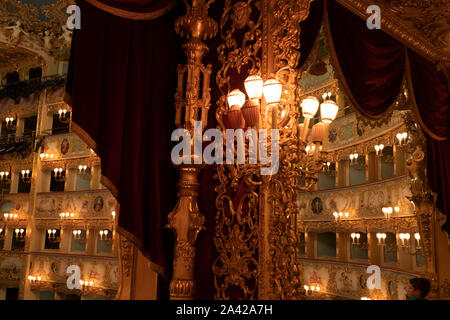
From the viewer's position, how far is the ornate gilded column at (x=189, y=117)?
291 centimetres

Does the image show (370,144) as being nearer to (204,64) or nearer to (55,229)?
(204,64)

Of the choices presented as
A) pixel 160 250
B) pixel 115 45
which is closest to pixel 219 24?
pixel 115 45

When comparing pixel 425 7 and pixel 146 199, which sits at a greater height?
pixel 425 7

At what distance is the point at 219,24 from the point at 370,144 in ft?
23.4

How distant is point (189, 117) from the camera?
3145mm

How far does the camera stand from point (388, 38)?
17.5ft

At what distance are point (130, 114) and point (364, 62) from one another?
2908mm

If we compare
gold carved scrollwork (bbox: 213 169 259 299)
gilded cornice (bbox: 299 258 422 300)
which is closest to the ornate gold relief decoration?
gold carved scrollwork (bbox: 213 169 259 299)

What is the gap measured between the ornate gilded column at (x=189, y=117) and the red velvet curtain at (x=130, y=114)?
121 millimetres

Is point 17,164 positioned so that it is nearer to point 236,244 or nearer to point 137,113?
point 137,113

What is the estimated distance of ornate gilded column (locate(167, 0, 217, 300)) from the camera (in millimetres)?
2910
